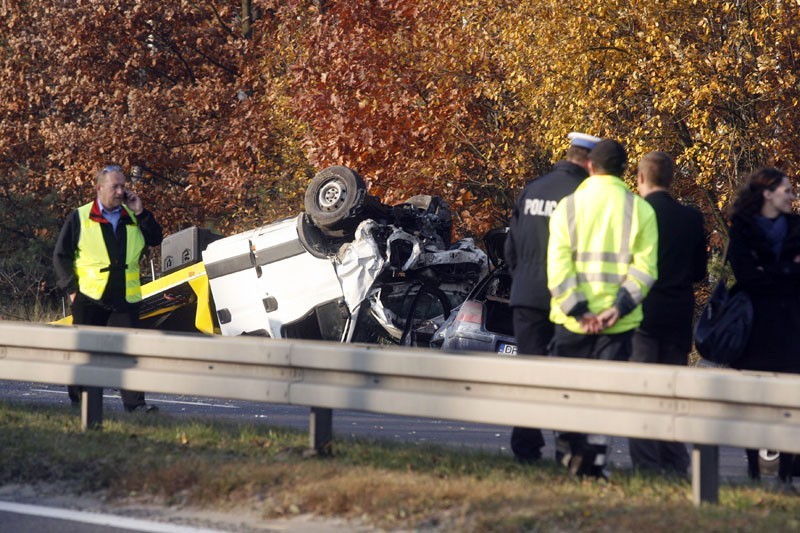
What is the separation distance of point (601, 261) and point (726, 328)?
955 mm

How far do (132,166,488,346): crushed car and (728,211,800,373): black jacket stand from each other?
22.9 feet

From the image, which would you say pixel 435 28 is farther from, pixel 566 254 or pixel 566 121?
pixel 566 254

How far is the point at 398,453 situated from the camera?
23.2 ft

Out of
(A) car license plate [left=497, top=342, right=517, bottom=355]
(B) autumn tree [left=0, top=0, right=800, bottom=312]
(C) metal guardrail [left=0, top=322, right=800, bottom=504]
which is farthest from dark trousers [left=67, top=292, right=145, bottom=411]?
(B) autumn tree [left=0, top=0, right=800, bottom=312]

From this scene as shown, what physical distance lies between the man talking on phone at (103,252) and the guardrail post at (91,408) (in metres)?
1.17

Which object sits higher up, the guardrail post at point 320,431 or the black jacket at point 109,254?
the black jacket at point 109,254

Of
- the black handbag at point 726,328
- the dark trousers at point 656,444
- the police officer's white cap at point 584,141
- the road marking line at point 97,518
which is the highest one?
the police officer's white cap at point 584,141

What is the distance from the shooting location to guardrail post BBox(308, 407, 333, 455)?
6910 millimetres

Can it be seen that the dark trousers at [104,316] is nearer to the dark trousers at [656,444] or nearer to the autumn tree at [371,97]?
the dark trousers at [656,444]

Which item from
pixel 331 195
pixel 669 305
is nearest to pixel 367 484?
pixel 669 305

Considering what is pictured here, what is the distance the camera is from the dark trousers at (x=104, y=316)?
355 inches

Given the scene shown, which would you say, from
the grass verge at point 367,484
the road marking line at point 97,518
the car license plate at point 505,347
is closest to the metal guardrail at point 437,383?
the grass verge at point 367,484

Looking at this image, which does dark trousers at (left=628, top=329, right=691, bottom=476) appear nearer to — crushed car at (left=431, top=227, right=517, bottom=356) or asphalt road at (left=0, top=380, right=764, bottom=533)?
asphalt road at (left=0, top=380, right=764, bottom=533)

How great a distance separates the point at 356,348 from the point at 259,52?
20.0 meters
